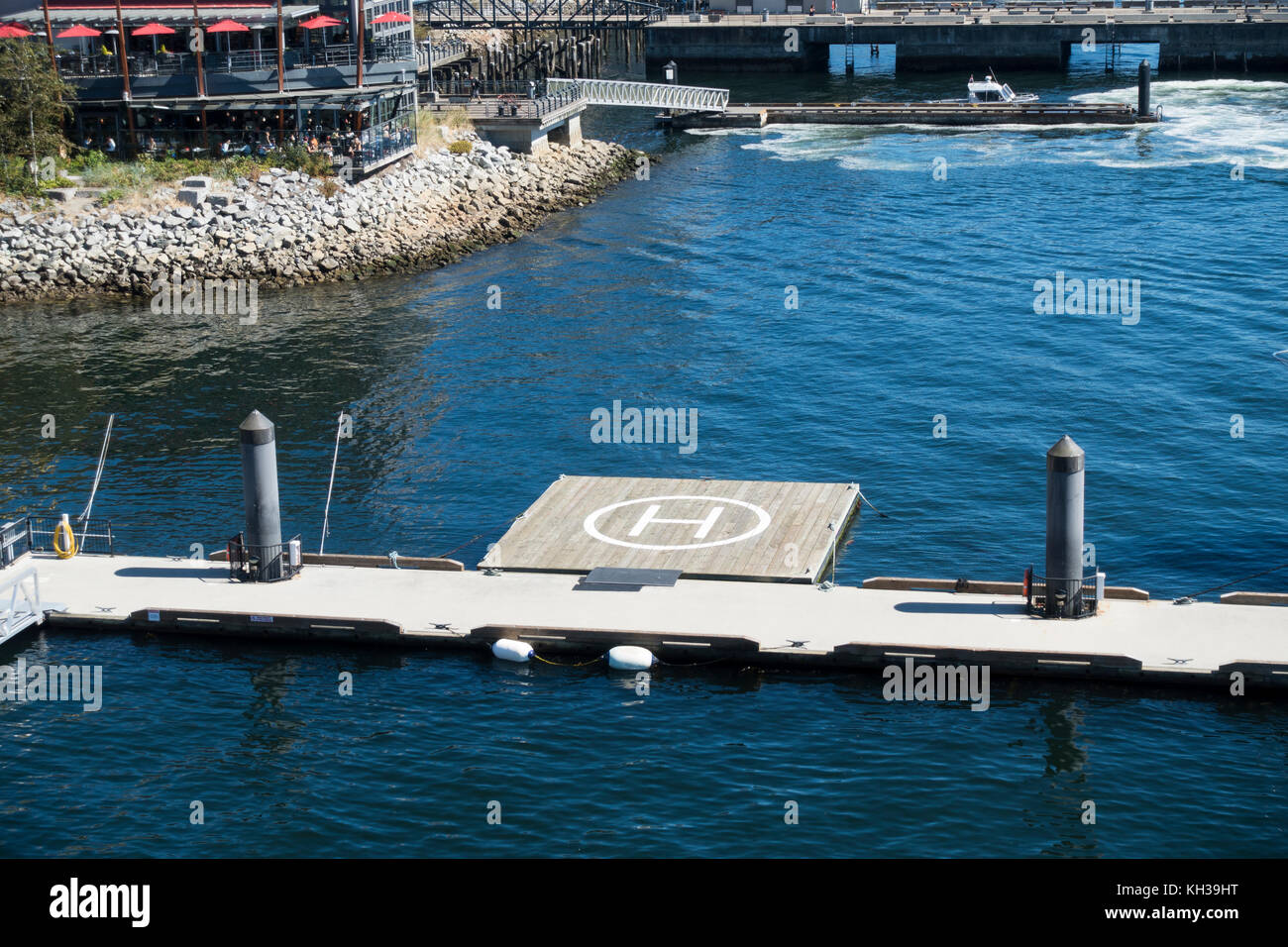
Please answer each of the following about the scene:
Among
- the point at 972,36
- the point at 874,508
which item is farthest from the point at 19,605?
the point at 972,36

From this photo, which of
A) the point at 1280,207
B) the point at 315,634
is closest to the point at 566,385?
the point at 315,634

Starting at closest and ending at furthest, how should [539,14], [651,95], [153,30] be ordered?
[153,30]
[651,95]
[539,14]

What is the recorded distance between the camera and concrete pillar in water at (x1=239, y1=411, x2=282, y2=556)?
133ft

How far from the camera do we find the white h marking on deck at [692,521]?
1775 inches

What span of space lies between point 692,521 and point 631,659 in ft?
27.8

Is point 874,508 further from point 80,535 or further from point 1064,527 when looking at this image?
point 80,535

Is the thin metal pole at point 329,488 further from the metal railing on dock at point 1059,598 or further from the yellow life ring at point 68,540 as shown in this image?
the metal railing on dock at point 1059,598

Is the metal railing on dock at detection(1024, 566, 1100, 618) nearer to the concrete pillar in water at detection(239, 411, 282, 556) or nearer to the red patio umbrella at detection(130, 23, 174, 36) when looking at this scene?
the concrete pillar in water at detection(239, 411, 282, 556)

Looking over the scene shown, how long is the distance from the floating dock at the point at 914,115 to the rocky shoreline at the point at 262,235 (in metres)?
40.7

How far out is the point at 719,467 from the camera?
53.8 metres

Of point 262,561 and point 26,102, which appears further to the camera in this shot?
point 26,102

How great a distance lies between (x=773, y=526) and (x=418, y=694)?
12.1 m

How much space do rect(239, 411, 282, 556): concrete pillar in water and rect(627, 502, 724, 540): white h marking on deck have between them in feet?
31.1

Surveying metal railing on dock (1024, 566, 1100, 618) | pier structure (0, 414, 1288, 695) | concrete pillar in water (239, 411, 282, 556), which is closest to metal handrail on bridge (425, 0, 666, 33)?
pier structure (0, 414, 1288, 695)
